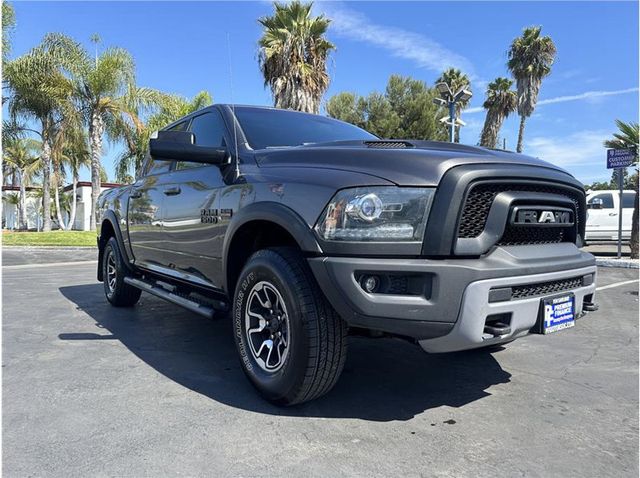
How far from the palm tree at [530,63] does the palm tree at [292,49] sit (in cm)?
1579

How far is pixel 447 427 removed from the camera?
2566mm

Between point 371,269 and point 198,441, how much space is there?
1197 millimetres

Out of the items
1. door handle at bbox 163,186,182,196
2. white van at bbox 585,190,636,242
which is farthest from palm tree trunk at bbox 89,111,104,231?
white van at bbox 585,190,636,242

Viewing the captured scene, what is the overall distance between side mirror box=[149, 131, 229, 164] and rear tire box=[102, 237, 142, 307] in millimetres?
2525

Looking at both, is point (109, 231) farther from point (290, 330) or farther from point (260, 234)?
point (290, 330)

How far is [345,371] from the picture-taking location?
3.40 metres

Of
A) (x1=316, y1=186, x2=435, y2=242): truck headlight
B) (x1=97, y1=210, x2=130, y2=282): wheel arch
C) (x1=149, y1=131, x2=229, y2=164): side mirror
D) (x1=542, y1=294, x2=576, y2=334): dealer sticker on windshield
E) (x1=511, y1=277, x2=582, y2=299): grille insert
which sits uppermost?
(x1=149, y1=131, x2=229, y2=164): side mirror

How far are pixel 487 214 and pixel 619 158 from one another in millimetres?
10406

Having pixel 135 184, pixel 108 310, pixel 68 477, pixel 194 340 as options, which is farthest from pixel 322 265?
pixel 108 310

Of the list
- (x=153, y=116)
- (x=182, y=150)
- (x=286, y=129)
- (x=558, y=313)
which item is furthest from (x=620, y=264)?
(x=153, y=116)

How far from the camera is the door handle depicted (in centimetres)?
396

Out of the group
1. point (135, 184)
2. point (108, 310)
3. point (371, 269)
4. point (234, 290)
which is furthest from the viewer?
point (108, 310)

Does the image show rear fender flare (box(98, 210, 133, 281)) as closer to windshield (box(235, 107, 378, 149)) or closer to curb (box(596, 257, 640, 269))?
windshield (box(235, 107, 378, 149))

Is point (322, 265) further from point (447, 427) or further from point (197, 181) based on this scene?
point (197, 181)
